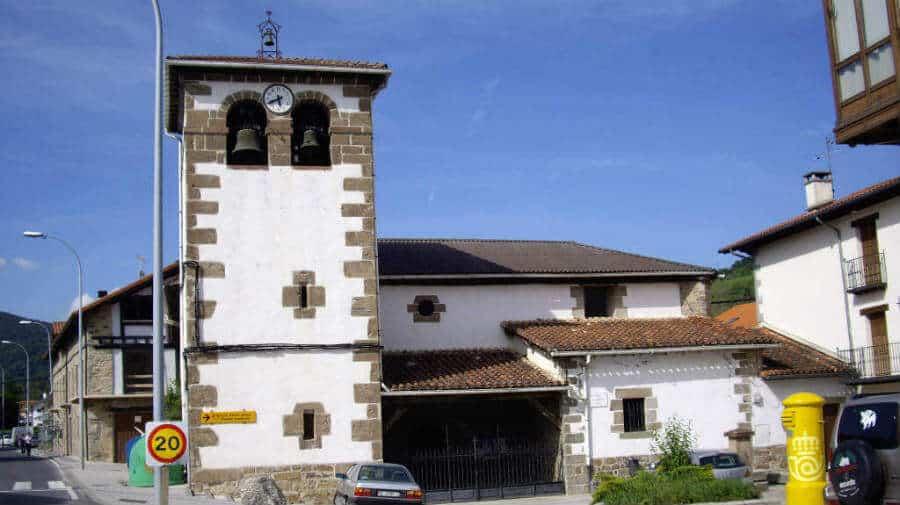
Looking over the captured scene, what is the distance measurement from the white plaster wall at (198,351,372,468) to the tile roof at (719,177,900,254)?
13637 mm

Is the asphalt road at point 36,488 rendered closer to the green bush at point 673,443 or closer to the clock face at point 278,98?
the clock face at point 278,98

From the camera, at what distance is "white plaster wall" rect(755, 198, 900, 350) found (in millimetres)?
25422

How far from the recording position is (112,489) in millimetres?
25938

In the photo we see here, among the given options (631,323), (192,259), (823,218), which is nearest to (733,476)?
(631,323)

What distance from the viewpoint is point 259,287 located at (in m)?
22.0

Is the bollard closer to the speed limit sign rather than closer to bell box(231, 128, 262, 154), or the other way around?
the speed limit sign

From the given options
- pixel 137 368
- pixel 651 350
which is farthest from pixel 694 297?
pixel 137 368

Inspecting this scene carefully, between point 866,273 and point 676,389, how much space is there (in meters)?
6.25

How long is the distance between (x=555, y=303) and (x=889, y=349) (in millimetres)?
8730

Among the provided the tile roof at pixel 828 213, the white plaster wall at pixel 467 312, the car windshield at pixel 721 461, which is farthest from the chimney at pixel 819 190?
the car windshield at pixel 721 461

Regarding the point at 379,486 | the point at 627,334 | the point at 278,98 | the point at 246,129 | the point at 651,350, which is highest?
the point at 278,98

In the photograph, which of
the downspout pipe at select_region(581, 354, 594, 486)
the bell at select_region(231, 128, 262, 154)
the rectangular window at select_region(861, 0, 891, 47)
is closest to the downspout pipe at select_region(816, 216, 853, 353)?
the downspout pipe at select_region(581, 354, 594, 486)

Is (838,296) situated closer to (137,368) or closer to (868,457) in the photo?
(868,457)

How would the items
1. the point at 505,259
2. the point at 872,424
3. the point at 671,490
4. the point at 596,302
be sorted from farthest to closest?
the point at 505,259, the point at 596,302, the point at 671,490, the point at 872,424
